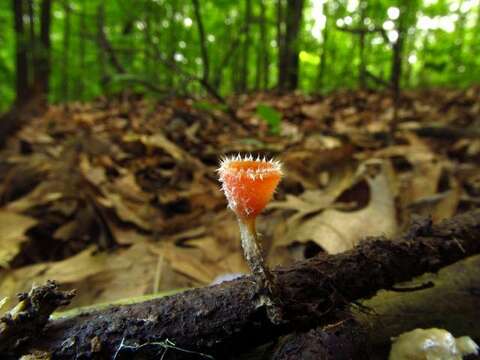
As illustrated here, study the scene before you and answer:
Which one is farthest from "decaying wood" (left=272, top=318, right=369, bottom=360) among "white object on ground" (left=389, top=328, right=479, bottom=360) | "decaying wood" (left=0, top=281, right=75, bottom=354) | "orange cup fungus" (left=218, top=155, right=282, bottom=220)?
"decaying wood" (left=0, top=281, right=75, bottom=354)

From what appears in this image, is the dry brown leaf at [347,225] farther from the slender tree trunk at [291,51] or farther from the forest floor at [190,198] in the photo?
the slender tree trunk at [291,51]

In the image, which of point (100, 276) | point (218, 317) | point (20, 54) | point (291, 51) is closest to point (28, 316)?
point (218, 317)

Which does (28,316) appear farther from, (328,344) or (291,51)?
(291,51)

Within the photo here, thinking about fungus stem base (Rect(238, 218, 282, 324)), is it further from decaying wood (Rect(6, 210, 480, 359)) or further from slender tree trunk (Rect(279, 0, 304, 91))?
slender tree trunk (Rect(279, 0, 304, 91))

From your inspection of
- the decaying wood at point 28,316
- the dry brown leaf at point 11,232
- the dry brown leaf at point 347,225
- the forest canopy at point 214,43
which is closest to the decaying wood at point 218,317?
the decaying wood at point 28,316

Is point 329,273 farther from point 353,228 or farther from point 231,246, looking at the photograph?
point 231,246

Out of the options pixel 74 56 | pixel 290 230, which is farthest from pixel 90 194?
pixel 74 56
